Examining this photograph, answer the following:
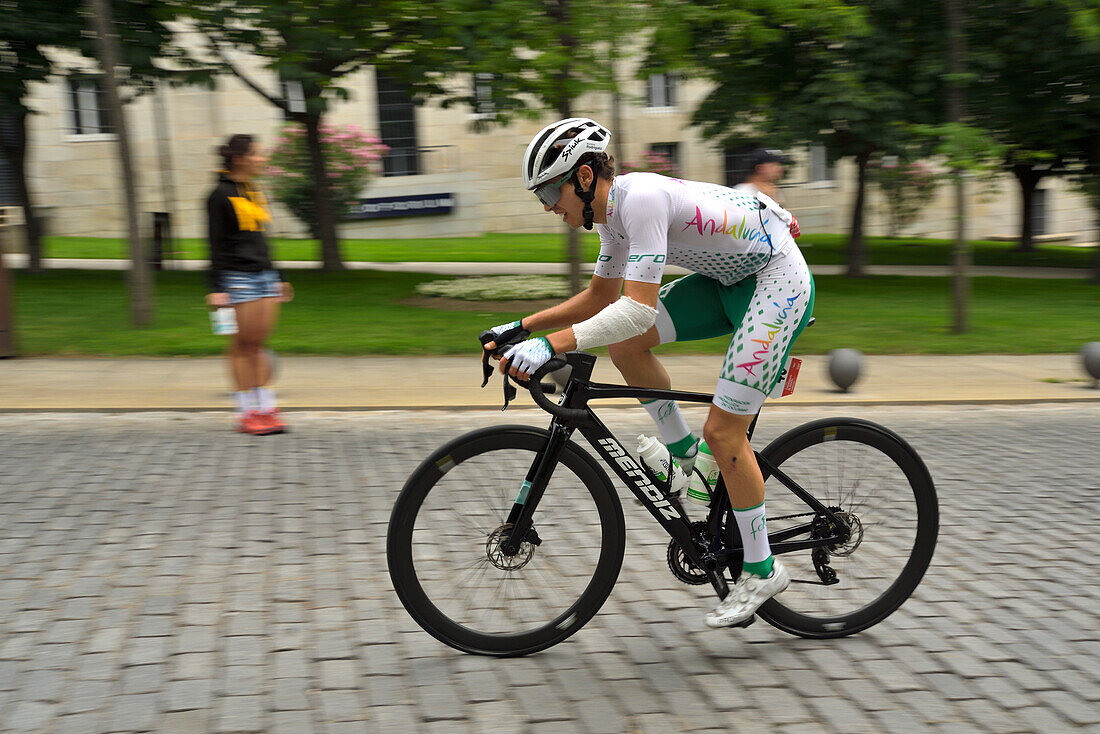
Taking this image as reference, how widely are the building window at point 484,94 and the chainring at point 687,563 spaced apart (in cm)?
1148

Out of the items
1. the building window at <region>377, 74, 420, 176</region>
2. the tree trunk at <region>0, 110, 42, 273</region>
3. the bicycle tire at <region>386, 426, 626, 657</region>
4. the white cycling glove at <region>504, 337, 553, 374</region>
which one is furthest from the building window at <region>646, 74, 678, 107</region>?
the white cycling glove at <region>504, 337, 553, 374</region>

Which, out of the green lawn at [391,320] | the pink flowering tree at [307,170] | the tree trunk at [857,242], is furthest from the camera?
the pink flowering tree at [307,170]

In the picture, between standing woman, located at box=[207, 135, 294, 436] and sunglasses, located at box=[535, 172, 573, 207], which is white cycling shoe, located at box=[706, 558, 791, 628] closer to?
sunglasses, located at box=[535, 172, 573, 207]

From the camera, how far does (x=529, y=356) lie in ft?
11.4

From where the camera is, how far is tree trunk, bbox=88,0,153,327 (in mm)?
11844

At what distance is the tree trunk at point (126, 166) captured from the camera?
11844mm

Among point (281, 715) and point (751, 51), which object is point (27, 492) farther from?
point (751, 51)

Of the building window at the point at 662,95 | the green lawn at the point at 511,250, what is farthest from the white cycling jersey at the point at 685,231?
the building window at the point at 662,95

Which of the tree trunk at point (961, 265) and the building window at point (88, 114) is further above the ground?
the building window at point (88, 114)

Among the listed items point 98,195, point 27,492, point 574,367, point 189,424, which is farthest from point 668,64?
point 98,195

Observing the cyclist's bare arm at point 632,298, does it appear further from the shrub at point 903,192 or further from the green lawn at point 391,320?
the shrub at point 903,192

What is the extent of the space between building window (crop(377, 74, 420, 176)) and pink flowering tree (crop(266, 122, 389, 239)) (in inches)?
390

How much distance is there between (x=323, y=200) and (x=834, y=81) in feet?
29.4

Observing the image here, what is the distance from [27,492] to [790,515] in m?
4.35
